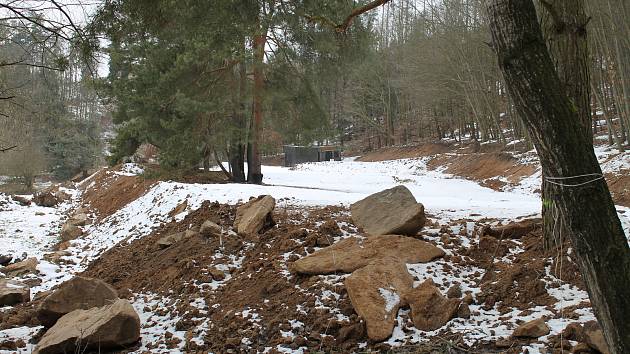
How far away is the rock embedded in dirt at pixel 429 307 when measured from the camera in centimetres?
376

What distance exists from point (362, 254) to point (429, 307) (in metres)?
1.10

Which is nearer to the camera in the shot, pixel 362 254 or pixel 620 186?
pixel 362 254

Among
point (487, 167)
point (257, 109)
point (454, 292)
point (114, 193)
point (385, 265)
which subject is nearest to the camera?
point (454, 292)

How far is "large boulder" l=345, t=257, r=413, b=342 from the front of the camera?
3754 millimetres

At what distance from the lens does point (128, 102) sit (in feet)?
41.7

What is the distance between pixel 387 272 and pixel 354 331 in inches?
29.5

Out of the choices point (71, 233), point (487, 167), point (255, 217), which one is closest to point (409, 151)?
point (487, 167)

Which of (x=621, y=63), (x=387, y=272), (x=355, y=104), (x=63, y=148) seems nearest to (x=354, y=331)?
(x=387, y=272)

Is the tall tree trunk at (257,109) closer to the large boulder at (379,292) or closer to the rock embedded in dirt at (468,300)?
the large boulder at (379,292)

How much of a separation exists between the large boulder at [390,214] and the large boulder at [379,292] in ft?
2.75

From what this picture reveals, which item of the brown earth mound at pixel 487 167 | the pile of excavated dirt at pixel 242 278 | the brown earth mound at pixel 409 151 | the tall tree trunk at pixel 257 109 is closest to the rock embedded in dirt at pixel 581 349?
the pile of excavated dirt at pixel 242 278

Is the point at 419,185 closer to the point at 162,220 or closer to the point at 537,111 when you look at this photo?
the point at 162,220

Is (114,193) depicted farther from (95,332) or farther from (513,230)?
(513,230)

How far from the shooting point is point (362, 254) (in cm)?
485
